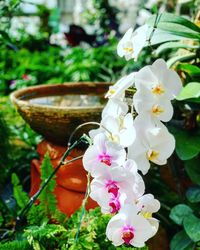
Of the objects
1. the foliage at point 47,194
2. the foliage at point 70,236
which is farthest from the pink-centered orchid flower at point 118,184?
the foliage at point 47,194

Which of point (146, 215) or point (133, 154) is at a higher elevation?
point (133, 154)

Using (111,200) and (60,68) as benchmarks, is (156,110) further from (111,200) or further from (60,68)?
(60,68)

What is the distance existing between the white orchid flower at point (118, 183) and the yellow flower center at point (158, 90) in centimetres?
19

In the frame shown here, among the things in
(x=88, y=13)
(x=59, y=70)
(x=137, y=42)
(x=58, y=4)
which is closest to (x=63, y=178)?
(x=137, y=42)

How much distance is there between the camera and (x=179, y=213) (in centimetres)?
173

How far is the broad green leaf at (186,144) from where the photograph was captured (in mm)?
1727

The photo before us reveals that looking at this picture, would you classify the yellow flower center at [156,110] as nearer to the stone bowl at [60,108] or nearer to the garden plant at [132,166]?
the garden plant at [132,166]

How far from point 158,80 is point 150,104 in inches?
2.8

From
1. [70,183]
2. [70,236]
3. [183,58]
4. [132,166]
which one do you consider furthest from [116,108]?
[183,58]

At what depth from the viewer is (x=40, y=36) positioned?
5195 millimetres

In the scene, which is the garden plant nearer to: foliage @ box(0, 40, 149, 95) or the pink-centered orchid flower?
the pink-centered orchid flower

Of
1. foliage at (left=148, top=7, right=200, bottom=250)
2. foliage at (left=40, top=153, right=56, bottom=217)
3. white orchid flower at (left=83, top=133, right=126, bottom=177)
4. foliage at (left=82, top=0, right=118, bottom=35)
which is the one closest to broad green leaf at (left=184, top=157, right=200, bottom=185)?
foliage at (left=148, top=7, right=200, bottom=250)

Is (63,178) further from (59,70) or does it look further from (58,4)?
(58,4)

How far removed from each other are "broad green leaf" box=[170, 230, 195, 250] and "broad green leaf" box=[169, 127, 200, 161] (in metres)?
0.29
